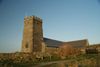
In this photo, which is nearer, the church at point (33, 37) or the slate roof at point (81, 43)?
the church at point (33, 37)

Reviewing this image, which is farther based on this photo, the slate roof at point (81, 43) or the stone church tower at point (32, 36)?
the slate roof at point (81, 43)

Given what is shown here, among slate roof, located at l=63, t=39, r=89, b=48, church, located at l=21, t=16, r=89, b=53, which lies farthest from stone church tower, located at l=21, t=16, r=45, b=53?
slate roof, located at l=63, t=39, r=89, b=48

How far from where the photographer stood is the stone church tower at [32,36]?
139 ft

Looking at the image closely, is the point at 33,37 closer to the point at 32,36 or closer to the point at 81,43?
the point at 32,36

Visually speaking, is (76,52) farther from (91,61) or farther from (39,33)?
(39,33)

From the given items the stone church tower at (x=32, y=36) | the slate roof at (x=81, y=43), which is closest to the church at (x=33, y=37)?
the stone church tower at (x=32, y=36)

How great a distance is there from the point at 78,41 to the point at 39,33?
58.3 feet

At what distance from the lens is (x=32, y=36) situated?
42.6 meters

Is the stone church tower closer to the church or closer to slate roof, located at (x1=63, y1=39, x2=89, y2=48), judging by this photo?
the church

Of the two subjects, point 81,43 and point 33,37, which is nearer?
point 33,37

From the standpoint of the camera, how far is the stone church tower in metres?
42.5

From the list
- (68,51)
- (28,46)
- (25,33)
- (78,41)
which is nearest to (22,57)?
(68,51)

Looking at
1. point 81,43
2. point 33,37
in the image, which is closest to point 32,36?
point 33,37

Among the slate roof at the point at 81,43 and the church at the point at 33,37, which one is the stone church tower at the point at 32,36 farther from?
the slate roof at the point at 81,43
